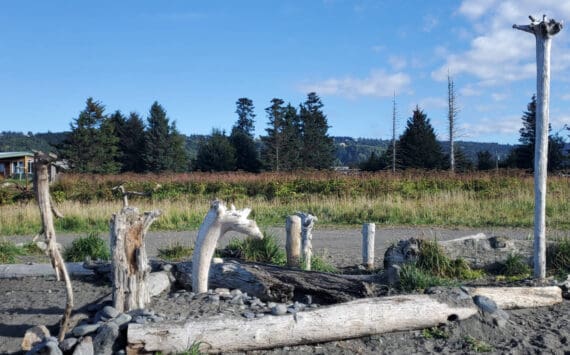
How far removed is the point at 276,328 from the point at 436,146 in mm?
34996

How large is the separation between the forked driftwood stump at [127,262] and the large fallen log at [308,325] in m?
0.73

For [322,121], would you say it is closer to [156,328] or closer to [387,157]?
[387,157]

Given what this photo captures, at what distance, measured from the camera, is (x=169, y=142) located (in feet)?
146

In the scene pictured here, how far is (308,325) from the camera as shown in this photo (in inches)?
191

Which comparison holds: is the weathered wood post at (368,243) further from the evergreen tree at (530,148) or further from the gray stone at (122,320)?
the evergreen tree at (530,148)

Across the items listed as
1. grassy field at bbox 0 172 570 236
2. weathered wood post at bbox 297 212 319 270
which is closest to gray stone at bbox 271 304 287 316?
weathered wood post at bbox 297 212 319 270

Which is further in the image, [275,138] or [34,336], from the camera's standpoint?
[275,138]

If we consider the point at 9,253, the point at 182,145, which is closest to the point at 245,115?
the point at 182,145

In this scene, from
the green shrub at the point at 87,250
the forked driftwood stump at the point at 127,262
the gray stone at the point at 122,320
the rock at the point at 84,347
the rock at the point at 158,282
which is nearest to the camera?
the rock at the point at 84,347

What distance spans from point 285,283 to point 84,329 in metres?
2.29

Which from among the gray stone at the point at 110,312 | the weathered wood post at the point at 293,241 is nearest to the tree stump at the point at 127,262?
the gray stone at the point at 110,312

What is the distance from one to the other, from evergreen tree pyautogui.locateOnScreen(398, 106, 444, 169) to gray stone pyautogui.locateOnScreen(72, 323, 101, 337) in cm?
3350

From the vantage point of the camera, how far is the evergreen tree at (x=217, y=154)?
42.2 metres

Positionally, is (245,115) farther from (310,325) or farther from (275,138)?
(310,325)
